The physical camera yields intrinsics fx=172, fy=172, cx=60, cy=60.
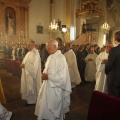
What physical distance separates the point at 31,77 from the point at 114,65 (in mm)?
2587

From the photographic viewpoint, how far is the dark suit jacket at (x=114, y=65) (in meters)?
3.51

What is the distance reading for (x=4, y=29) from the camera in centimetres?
1466

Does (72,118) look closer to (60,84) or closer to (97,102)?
(60,84)

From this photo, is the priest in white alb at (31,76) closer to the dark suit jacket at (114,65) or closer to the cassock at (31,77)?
the cassock at (31,77)

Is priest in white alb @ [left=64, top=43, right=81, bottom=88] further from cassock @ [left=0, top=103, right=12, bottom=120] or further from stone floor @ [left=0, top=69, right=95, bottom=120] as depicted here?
cassock @ [left=0, top=103, right=12, bottom=120]

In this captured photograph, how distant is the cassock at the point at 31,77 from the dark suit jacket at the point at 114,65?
7.66 feet

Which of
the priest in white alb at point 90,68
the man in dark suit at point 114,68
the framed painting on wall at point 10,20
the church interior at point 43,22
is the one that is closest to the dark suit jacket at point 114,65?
the man in dark suit at point 114,68

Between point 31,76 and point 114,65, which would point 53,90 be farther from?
point 31,76

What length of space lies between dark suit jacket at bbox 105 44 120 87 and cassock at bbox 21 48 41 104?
2.33 meters

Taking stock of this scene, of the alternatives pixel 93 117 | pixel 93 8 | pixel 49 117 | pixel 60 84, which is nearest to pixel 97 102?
pixel 93 117

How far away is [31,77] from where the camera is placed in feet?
17.0

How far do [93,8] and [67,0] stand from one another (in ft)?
17.2

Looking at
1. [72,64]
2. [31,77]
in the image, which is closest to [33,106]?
[31,77]

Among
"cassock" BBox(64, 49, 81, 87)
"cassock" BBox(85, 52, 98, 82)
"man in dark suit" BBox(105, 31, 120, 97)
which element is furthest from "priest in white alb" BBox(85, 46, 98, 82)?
"man in dark suit" BBox(105, 31, 120, 97)
